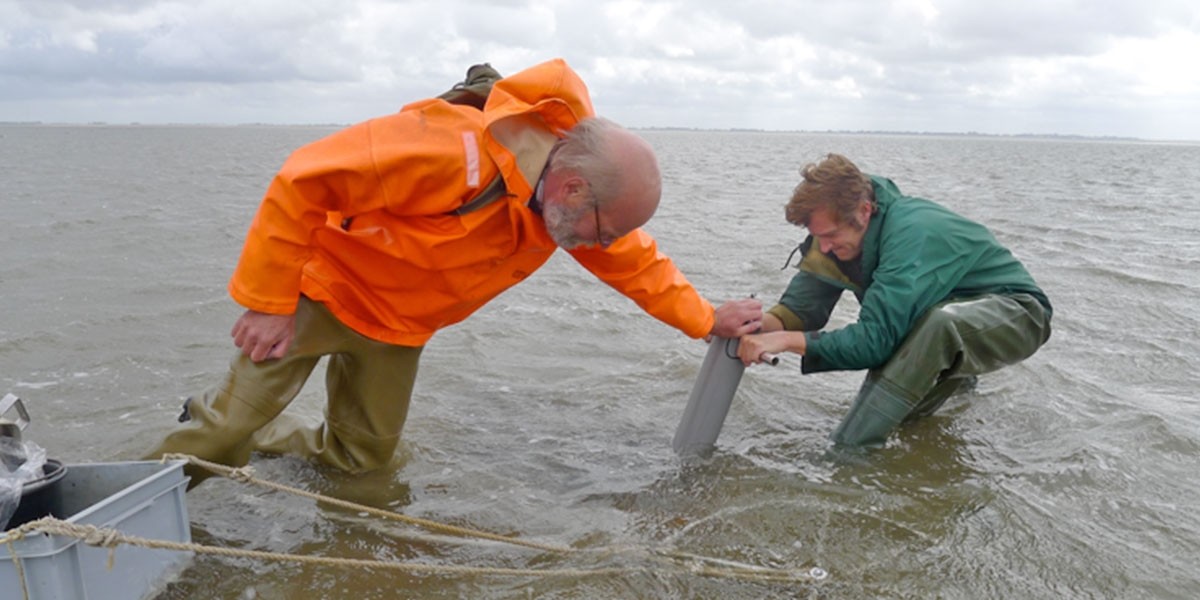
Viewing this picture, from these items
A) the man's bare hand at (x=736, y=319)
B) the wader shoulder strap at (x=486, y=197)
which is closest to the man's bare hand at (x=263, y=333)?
the wader shoulder strap at (x=486, y=197)

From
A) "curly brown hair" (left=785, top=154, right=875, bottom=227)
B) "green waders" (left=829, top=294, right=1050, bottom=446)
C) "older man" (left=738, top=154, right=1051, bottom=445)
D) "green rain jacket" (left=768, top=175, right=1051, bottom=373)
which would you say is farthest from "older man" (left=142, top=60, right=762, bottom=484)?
"green waders" (left=829, top=294, right=1050, bottom=446)

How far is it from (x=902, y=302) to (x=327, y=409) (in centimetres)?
319

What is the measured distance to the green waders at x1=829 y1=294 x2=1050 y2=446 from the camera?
4.76 m

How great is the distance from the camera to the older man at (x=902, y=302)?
4777 millimetres

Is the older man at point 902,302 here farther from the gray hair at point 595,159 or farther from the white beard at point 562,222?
the gray hair at point 595,159

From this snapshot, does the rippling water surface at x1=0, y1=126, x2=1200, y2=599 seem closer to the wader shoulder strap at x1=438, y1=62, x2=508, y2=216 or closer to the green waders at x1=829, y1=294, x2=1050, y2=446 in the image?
the green waders at x1=829, y1=294, x2=1050, y2=446

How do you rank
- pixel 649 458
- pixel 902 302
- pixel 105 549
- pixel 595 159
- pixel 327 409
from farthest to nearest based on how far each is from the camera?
pixel 649 458
pixel 902 302
pixel 327 409
pixel 595 159
pixel 105 549

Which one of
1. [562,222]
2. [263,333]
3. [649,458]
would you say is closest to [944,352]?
[649,458]

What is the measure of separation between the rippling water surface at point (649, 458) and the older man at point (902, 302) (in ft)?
1.99

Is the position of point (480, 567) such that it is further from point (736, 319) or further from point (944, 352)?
point (944, 352)

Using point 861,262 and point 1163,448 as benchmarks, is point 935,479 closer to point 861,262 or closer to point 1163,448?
point 861,262

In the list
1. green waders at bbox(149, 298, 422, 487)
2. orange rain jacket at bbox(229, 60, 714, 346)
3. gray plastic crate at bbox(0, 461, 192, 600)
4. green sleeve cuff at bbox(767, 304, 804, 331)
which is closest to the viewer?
gray plastic crate at bbox(0, 461, 192, 600)

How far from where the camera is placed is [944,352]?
4.76 metres

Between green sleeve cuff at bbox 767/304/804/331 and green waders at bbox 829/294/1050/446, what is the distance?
29.8 inches
